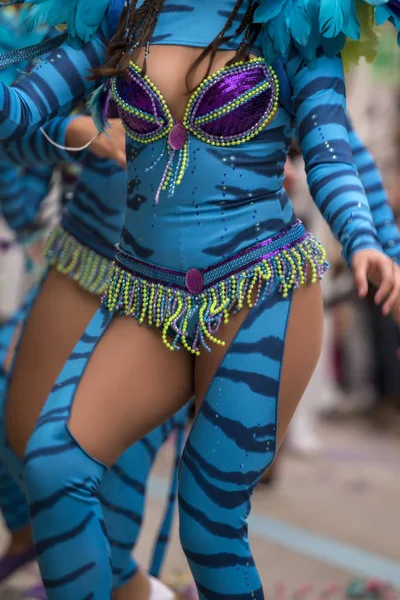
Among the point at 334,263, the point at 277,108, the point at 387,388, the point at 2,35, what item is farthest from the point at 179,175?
the point at 387,388

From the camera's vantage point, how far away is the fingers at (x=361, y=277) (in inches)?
61.8

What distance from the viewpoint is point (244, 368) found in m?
1.79

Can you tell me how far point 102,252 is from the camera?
7.93 ft

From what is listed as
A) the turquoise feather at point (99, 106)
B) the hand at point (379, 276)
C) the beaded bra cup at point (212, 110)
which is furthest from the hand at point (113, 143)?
the hand at point (379, 276)

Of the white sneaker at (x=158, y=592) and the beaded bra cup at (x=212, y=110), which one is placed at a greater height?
the beaded bra cup at (x=212, y=110)

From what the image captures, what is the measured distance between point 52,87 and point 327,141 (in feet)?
1.79

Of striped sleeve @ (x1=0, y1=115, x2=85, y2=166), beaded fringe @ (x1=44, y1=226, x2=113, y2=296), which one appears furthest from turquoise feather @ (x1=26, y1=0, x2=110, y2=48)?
beaded fringe @ (x1=44, y1=226, x2=113, y2=296)

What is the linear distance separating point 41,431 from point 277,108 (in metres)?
0.73

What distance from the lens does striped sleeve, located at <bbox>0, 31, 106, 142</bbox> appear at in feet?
6.12

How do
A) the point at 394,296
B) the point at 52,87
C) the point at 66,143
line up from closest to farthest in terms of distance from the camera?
the point at 394,296 < the point at 52,87 < the point at 66,143

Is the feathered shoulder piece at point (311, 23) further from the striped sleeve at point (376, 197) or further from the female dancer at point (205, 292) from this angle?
the striped sleeve at point (376, 197)

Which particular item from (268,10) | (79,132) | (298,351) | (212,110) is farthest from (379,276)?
(79,132)

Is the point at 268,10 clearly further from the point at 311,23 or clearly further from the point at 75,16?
the point at 75,16

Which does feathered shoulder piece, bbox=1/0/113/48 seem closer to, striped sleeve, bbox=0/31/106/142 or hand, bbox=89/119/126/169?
striped sleeve, bbox=0/31/106/142
